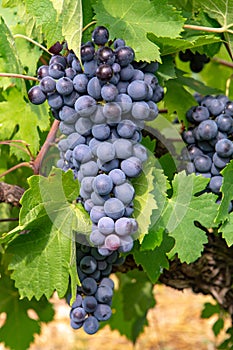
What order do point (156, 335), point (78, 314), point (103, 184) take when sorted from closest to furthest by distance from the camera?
point (103, 184), point (78, 314), point (156, 335)

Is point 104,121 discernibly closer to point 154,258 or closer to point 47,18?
point 47,18

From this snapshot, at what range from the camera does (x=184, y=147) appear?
148 cm

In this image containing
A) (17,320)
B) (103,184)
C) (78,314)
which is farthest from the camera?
(17,320)

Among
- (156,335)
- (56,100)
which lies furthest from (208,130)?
(156,335)

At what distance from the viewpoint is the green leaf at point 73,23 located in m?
1.14

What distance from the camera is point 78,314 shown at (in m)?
1.35

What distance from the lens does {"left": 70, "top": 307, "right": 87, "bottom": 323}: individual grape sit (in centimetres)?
135

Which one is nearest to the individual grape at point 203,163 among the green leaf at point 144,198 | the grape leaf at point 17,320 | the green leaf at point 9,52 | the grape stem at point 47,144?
the green leaf at point 144,198

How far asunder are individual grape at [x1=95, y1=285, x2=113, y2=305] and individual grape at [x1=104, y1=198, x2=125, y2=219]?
321 millimetres

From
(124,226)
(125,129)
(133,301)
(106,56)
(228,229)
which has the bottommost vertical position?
(133,301)

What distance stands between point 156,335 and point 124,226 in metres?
4.20

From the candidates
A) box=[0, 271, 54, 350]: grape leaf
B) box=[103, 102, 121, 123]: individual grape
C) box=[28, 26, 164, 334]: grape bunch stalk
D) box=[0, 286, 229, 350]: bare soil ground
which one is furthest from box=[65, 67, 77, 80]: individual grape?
box=[0, 286, 229, 350]: bare soil ground

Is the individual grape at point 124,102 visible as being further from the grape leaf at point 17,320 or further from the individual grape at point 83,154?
the grape leaf at point 17,320

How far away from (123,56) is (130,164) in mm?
204
